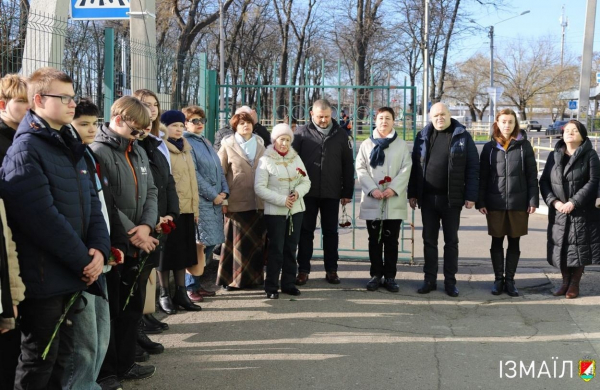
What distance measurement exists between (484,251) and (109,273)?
20.4ft

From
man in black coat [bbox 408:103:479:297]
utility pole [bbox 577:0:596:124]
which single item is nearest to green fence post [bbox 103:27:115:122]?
man in black coat [bbox 408:103:479:297]

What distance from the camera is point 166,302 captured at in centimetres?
619

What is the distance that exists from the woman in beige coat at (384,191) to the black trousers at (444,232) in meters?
0.26

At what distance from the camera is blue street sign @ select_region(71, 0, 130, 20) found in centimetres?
679

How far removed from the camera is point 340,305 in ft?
21.5

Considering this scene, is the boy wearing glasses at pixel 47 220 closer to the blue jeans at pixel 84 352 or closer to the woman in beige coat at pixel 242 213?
the blue jeans at pixel 84 352

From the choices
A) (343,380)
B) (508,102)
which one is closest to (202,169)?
(343,380)

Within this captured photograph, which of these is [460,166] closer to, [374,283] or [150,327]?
[374,283]

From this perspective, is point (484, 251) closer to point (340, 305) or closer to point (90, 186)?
point (340, 305)

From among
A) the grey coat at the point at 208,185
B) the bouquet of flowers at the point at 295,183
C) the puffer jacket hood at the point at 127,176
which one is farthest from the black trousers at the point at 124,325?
the bouquet of flowers at the point at 295,183

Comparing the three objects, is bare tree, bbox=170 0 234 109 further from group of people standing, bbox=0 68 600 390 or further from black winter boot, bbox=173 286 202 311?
black winter boot, bbox=173 286 202 311

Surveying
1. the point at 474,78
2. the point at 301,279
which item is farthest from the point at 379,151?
the point at 474,78

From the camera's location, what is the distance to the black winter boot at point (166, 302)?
243 inches

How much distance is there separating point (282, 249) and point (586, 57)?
613 cm
